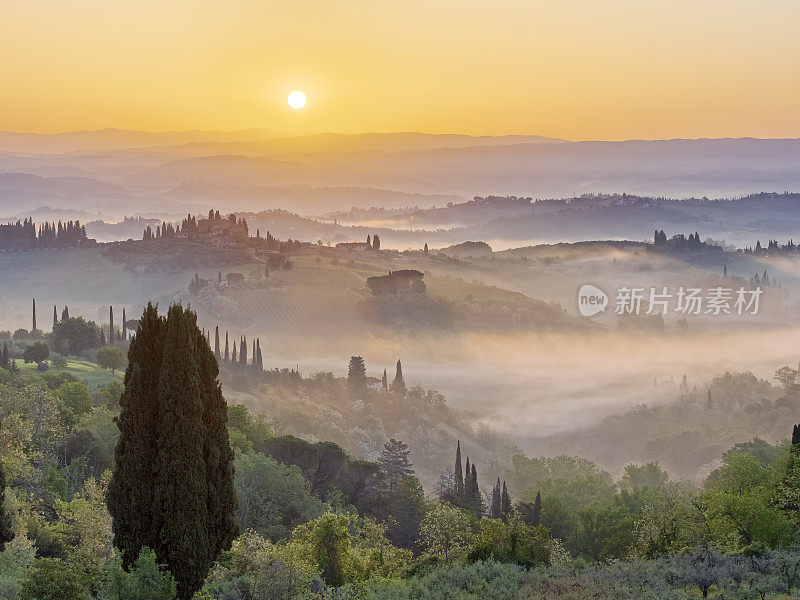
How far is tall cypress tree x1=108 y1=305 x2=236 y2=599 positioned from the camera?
29.7 metres

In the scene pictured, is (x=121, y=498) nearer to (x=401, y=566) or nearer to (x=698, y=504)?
(x=401, y=566)

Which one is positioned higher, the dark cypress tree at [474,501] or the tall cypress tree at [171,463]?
the tall cypress tree at [171,463]

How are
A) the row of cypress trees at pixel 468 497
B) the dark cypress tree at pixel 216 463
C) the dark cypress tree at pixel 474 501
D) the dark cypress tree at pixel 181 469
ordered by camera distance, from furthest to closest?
the dark cypress tree at pixel 474 501
the row of cypress trees at pixel 468 497
the dark cypress tree at pixel 216 463
the dark cypress tree at pixel 181 469

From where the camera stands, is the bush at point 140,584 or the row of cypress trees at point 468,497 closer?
the bush at point 140,584

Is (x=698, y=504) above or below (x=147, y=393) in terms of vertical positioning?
below

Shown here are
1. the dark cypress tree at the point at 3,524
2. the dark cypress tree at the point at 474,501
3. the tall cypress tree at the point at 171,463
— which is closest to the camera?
the tall cypress tree at the point at 171,463

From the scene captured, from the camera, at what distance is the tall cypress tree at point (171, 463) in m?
29.7

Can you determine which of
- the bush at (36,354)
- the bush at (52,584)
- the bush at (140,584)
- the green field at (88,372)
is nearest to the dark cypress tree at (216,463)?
the bush at (140,584)

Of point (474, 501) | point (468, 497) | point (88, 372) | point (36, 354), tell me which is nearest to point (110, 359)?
point (88, 372)

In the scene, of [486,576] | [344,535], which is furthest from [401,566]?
[486,576]

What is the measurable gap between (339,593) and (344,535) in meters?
8.39

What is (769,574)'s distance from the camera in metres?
25.3

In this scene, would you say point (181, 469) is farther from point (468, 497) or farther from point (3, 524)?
point (468, 497)

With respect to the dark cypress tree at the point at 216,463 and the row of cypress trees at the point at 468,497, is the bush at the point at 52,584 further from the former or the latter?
the row of cypress trees at the point at 468,497
